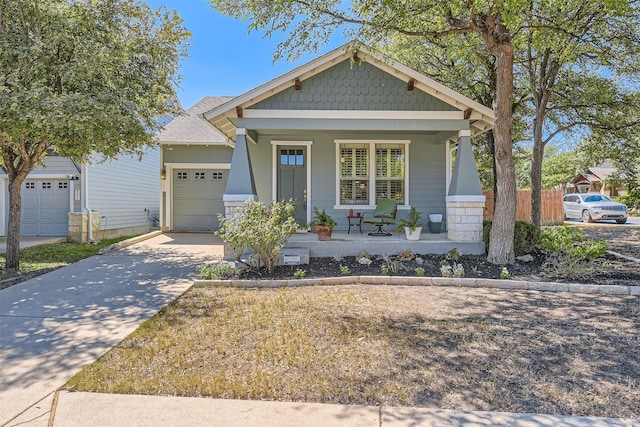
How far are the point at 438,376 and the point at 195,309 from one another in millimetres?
3202

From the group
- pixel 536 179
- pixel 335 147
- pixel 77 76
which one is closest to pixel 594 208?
pixel 536 179

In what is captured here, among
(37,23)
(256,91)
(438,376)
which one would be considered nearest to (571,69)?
(256,91)

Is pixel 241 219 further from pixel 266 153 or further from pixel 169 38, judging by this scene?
pixel 169 38

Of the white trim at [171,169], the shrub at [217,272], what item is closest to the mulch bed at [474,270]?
the shrub at [217,272]

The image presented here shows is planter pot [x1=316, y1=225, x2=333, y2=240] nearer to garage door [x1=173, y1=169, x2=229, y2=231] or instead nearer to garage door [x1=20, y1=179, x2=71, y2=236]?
garage door [x1=173, y1=169, x2=229, y2=231]

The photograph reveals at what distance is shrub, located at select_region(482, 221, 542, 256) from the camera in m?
7.86

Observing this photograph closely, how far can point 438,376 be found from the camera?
3.04 meters

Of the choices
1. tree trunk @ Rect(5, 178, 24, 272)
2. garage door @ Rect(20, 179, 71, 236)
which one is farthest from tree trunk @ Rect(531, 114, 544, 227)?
garage door @ Rect(20, 179, 71, 236)

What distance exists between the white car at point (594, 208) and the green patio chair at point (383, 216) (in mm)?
13962

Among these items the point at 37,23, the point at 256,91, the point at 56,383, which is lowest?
the point at 56,383

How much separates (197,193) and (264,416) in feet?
38.4

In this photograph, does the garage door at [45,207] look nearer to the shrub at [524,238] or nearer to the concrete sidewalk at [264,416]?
the concrete sidewalk at [264,416]

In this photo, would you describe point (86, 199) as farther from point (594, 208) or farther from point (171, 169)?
point (594, 208)

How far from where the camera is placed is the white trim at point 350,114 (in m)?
8.15
